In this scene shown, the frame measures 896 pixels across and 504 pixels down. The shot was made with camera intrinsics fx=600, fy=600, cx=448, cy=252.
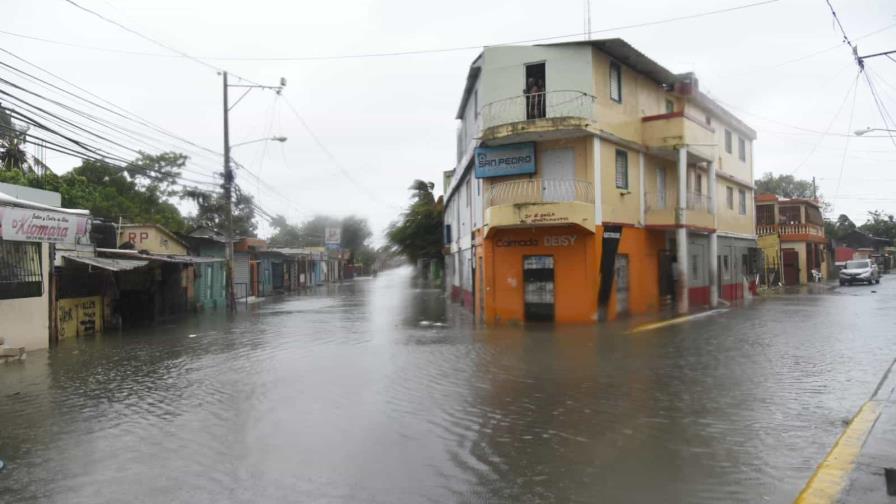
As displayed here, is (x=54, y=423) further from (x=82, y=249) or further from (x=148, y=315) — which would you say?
(x=148, y=315)

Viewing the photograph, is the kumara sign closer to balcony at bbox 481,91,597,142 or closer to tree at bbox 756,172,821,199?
balcony at bbox 481,91,597,142

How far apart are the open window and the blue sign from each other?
96 centimetres

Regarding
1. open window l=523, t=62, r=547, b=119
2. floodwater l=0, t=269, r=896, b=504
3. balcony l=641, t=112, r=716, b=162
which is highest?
open window l=523, t=62, r=547, b=119

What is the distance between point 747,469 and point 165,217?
4118cm

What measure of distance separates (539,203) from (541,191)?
124 centimetres

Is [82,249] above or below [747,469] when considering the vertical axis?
above

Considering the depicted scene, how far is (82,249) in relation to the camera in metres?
17.5

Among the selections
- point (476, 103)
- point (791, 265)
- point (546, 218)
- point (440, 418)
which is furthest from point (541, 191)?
point (791, 265)

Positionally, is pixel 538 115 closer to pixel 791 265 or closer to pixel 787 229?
pixel 787 229

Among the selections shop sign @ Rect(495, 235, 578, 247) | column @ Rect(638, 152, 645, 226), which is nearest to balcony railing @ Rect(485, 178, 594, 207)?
shop sign @ Rect(495, 235, 578, 247)

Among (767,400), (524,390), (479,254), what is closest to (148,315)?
(479,254)

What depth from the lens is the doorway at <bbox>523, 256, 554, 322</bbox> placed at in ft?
60.0

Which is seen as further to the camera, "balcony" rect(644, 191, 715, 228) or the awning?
"balcony" rect(644, 191, 715, 228)

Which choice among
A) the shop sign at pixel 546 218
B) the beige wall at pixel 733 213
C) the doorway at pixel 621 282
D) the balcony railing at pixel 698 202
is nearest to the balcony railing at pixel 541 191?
the shop sign at pixel 546 218
